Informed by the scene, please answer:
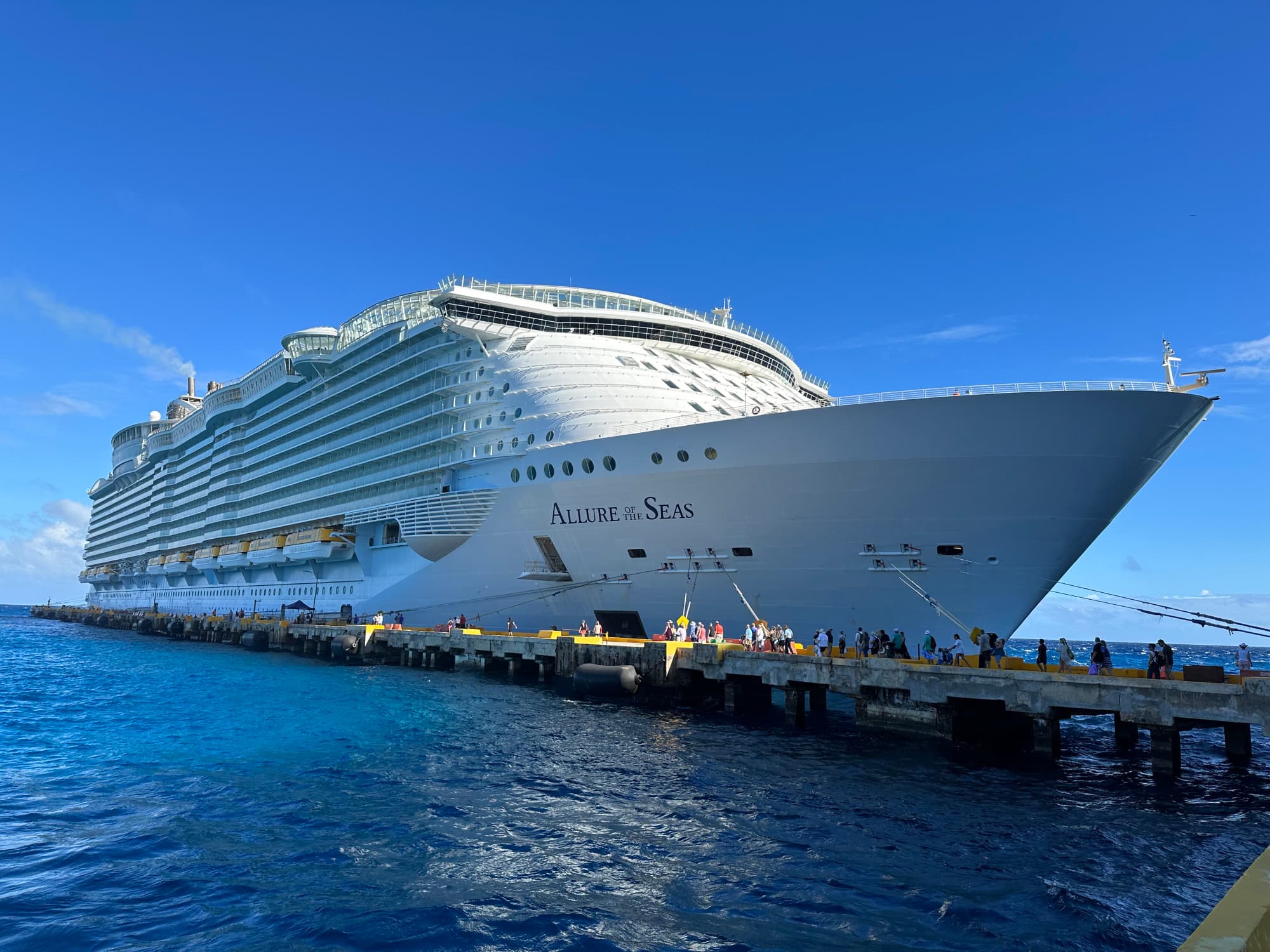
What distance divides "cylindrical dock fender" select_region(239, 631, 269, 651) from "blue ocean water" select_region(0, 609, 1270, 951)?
2396cm

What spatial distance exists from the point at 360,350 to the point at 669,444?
27.0 metres

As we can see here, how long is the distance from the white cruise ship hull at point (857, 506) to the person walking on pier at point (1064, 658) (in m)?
2.28

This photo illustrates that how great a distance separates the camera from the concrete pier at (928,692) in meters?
12.5

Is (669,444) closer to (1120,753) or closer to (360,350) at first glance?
(1120,753)

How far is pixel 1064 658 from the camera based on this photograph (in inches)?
583

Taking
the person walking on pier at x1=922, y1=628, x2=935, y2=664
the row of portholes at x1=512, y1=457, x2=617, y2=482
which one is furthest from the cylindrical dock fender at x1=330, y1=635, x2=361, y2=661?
the person walking on pier at x1=922, y1=628, x2=935, y2=664

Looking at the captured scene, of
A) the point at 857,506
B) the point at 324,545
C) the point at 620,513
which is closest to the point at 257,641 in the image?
the point at 324,545

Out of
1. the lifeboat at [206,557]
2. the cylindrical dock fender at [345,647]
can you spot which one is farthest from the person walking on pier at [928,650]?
the lifeboat at [206,557]

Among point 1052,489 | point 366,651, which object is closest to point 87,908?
point 1052,489

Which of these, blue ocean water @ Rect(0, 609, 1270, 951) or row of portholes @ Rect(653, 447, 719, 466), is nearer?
blue ocean water @ Rect(0, 609, 1270, 951)

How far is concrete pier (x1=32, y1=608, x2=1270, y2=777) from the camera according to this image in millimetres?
12508

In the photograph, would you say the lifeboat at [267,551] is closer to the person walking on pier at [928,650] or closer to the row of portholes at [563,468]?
the row of portholes at [563,468]

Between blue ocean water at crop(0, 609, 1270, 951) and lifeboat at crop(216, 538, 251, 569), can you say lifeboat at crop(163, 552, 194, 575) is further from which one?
blue ocean water at crop(0, 609, 1270, 951)

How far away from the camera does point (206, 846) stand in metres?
9.54
